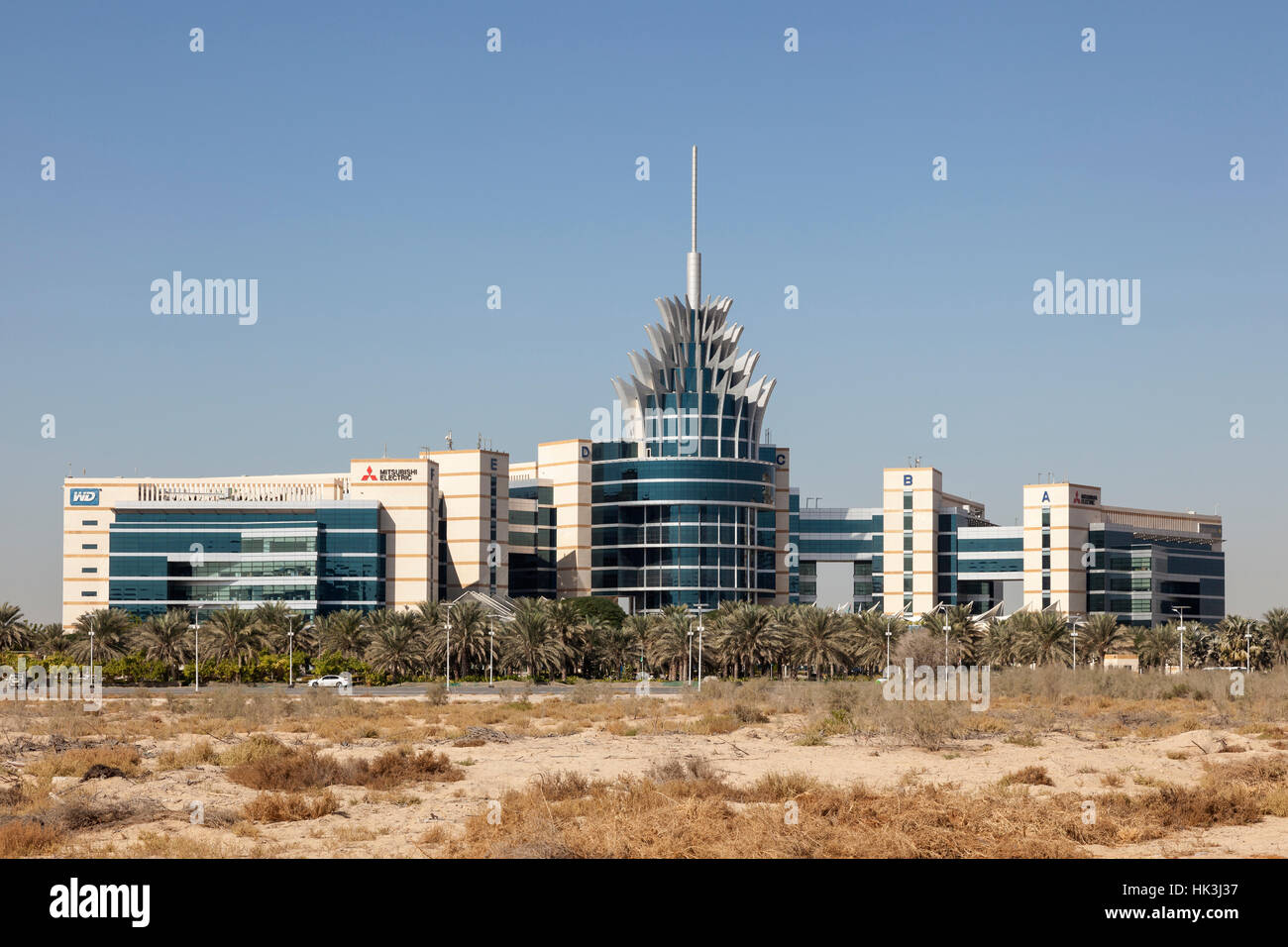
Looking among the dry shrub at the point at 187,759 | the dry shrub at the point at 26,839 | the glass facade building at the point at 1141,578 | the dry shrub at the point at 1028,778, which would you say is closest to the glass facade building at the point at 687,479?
the glass facade building at the point at 1141,578

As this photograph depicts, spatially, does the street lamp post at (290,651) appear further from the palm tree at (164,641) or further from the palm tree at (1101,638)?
the palm tree at (1101,638)

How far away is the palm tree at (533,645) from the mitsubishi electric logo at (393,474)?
41.5 m

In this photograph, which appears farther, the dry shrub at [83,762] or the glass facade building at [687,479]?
the glass facade building at [687,479]

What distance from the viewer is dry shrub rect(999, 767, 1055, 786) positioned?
1324 inches

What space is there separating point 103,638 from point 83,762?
64.9 meters

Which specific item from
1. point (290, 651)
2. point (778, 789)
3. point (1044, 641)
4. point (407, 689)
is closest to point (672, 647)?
point (407, 689)

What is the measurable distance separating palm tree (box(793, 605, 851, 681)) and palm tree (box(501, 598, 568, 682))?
57.1ft

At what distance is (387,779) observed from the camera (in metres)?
32.4

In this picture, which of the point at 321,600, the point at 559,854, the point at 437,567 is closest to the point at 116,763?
the point at 559,854

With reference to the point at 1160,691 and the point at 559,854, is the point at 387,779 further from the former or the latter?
the point at 1160,691

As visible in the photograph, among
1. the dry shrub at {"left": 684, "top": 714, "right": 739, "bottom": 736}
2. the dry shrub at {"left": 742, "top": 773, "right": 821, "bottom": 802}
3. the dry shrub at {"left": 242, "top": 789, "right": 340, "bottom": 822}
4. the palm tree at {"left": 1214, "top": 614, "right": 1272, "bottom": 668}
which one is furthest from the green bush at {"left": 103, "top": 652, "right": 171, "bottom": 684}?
the palm tree at {"left": 1214, "top": 614, "right": 1272, "bottom": 668}

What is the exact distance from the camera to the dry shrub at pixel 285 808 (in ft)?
87.6

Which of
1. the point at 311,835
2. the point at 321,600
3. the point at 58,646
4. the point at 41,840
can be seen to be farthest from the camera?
the point at 321,600
